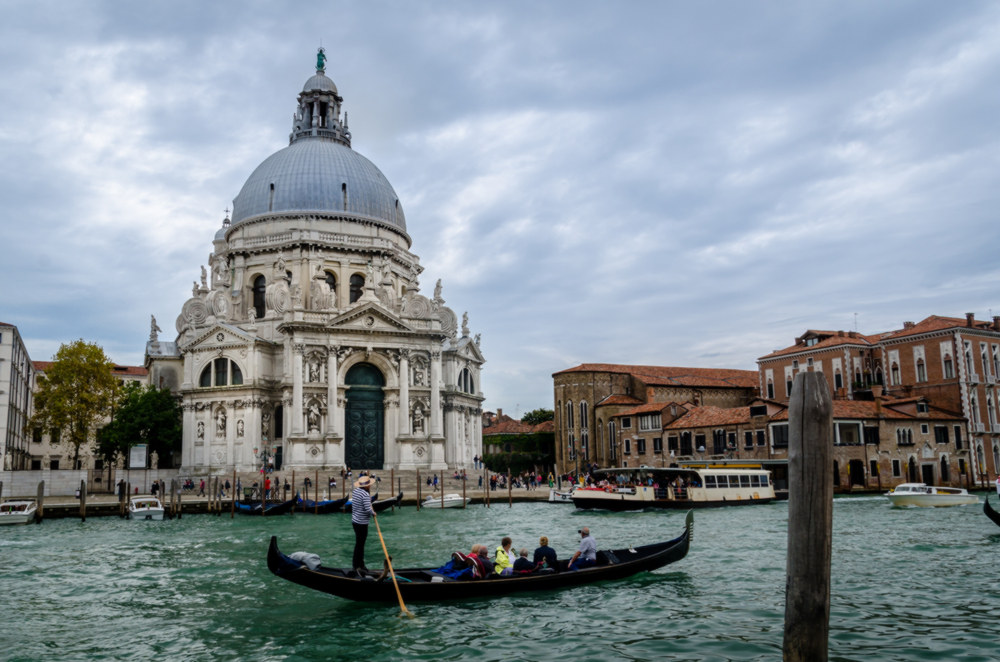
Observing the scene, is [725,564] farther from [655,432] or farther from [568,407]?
[568,407]

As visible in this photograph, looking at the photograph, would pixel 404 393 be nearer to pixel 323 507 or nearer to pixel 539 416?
pixel 323 507

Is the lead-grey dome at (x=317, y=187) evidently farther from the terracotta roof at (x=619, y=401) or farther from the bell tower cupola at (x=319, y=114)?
the terracotta roof at (x=619, y=401)

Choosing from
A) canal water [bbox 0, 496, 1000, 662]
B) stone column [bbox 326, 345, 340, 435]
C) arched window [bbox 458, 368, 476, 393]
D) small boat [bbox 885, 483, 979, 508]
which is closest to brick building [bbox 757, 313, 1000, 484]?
small boat [bbox 885, 483, 979, 508]

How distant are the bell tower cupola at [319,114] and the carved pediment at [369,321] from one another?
15156mm

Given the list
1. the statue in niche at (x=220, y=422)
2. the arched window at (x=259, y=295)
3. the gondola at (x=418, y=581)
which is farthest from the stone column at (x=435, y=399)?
the gondola at (x=418, y=581)

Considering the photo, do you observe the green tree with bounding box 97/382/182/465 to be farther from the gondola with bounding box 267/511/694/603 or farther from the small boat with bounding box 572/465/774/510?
the gondola with bounding box 267/511/694/603

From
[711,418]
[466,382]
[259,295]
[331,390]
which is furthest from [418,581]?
[259,295]

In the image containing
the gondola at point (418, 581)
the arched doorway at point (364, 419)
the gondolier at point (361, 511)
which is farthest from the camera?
the arched doorway at point (364, 419)

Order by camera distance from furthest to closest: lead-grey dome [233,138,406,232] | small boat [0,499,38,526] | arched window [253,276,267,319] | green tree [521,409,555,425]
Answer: green tree [521,409,555,425] → lead-grey dome [233,138,406,232] → arched window [253,276,267,319] → small boat [0,499,38,526]

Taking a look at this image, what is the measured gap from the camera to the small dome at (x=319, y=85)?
2018 inches

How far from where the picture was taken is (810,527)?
7172mm

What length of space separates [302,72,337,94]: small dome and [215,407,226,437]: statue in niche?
21.3 m

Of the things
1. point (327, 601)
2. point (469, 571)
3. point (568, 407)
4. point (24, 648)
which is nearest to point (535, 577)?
point (469, 571)

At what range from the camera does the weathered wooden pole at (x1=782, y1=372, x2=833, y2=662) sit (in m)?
7.14
